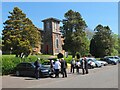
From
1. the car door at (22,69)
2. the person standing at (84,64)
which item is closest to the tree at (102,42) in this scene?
the person standing at (84,64)

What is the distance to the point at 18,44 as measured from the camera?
1895 inches

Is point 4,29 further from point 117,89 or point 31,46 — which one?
point 117,89

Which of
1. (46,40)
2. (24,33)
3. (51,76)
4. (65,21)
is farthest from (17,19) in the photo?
(51,76)

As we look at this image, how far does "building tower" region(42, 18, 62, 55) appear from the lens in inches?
2727

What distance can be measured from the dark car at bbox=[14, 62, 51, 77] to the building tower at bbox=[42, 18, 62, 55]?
40957 millimetres

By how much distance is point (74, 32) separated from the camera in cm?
5994

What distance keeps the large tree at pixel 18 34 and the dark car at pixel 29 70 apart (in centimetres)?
1978

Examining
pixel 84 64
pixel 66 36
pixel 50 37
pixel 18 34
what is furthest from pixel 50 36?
pixel 84 64

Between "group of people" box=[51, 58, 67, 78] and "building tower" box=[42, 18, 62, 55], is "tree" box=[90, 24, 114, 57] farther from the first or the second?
"group of people" box=[51, 58, 67, 78]

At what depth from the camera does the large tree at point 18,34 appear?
48.0 m

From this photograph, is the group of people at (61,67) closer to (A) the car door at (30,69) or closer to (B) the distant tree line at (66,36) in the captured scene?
(A) the car door at (30,69)

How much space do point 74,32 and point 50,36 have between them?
11351 mm

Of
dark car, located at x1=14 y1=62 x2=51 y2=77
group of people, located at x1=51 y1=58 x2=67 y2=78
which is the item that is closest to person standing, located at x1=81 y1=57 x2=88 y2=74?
group of people, located at x1=51 y1=58 x2=67 y2=78

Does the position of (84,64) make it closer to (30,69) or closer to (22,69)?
(30,69)
